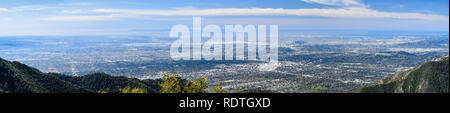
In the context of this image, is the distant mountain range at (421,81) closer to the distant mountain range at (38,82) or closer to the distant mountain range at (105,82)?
the distant mountain range at (105,82)

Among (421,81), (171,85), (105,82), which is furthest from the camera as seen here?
(105,82)

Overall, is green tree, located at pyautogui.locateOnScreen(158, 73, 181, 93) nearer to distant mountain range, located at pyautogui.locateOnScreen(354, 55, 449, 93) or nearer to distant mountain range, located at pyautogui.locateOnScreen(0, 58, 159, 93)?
distant mountain range, located at pyautogui.locateOnScreen(0, 58, 159, 93)

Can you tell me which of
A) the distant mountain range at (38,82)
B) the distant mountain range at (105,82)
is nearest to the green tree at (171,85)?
the distant mountain range at (38,82)

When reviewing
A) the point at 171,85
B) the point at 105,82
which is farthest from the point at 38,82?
the point at 171,85

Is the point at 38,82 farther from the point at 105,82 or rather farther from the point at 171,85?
the point at 171,85

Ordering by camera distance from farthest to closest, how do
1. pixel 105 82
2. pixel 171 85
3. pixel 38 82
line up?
pixel 105 82
pixel 38 82
pixel 171 85

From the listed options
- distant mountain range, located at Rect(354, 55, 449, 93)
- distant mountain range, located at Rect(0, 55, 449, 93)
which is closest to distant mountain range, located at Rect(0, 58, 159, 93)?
distant mountain range, located at Rect(0, 55, 449, 93)

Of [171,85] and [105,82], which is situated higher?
[171,85]
